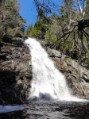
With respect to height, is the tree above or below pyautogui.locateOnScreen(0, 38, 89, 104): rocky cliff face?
above

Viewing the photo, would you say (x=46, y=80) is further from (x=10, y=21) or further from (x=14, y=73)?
(x=10, y=21)

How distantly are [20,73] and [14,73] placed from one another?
2.99 ft

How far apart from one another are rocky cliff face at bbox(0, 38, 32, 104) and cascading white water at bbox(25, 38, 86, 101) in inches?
63.2

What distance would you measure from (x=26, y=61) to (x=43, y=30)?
102ft

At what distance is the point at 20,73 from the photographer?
121 feet

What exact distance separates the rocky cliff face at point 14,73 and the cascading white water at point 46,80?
161 cm

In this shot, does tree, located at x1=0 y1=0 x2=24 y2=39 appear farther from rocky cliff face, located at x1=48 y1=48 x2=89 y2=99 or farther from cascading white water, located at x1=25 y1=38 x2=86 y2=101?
rocky cliff face, located at x1=48 y1=48 x2=89 y2=99

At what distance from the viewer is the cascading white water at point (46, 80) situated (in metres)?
39.2

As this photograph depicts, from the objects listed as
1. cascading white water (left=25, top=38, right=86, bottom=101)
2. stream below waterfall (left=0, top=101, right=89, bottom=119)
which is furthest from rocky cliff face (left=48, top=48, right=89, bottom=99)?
stream below waterfall (left=0, top=101, right=89, bottom=119)

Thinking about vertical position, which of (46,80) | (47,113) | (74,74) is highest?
(74,74)

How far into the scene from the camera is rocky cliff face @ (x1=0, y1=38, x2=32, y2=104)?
33.5 metres

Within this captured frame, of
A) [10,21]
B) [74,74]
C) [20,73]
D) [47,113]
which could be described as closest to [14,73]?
[20,73]

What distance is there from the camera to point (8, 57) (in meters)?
38.1

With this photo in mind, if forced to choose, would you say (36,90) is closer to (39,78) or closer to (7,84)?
(39,78)
